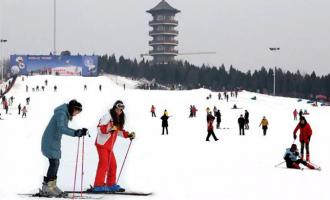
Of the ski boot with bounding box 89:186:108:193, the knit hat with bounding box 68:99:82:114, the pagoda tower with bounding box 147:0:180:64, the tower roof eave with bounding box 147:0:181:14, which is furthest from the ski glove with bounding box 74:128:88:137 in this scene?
the tower roof eave with bounding box 147:0:181:14

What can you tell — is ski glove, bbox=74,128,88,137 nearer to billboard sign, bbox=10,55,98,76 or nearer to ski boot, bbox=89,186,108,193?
ski boot, bbox=89,186,108,193

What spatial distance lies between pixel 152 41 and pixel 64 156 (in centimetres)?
17883

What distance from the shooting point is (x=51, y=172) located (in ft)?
25.7

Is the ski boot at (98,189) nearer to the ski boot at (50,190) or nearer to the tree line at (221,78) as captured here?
the ski boot at (50,190)

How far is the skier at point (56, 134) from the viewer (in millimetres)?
7578

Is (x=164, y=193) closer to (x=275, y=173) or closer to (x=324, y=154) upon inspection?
(x=275, y=173)

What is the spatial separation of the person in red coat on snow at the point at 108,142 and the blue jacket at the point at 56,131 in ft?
2.10

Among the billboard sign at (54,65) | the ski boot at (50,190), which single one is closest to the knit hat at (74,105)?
the ski boot at (50,190)

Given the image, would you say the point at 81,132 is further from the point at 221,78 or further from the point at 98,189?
the point at 221,78

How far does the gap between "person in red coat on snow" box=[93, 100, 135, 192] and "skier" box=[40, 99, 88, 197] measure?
568 mm

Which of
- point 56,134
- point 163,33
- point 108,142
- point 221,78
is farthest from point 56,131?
point 163,33

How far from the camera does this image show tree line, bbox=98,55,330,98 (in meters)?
146

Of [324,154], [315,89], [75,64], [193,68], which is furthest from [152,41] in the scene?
[324,154]

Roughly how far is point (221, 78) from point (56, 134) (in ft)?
488
